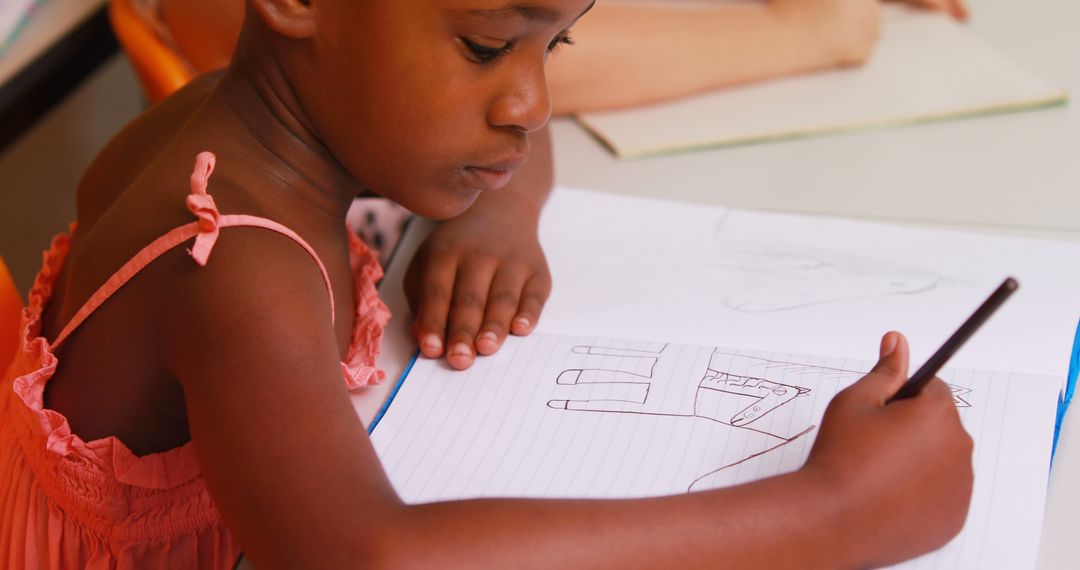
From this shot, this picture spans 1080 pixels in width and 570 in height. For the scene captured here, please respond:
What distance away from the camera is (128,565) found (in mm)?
712

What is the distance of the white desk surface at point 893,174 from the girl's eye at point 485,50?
0.78 feet

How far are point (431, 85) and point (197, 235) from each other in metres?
0.16

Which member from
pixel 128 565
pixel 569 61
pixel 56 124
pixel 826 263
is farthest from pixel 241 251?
pixel 56 124

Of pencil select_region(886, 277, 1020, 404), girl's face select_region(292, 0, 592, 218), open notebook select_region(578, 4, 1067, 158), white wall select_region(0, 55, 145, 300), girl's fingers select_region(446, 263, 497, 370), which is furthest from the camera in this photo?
white wall select_region(0, 55, 145, 300)

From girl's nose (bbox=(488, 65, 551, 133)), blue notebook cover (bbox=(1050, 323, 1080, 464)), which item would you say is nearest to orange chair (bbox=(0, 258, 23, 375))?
girl's nose (bbox=(488, 65, 551, 133))

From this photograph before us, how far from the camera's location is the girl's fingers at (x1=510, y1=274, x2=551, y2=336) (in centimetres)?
77

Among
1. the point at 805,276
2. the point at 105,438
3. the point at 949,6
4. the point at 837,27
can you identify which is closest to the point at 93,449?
the point at 105,438

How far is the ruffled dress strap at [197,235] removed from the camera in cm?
61

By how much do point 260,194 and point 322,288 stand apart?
106 millimetres

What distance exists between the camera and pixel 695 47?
45.1 inches

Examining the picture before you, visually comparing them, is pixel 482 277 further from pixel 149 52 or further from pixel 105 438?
pixel 149 52

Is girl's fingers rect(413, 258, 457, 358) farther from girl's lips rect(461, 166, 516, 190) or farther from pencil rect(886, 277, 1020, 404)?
pencil rect(886, 277, 1020, 404)

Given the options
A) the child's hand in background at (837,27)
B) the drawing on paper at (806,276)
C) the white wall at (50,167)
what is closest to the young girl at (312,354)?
the drawing on paper at (806,276)

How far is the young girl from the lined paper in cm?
3
